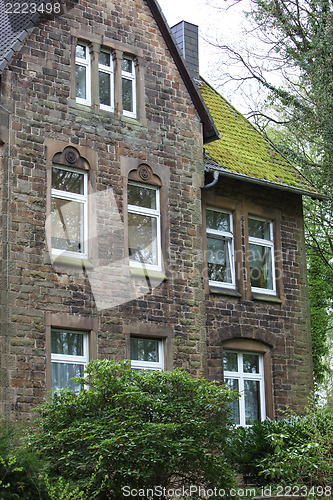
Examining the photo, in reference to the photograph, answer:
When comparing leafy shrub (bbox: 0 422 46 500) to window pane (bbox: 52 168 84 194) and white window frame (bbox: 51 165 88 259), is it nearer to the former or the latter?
white window frame (bbox: 51 165 88 259)

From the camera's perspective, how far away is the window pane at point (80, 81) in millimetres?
15234

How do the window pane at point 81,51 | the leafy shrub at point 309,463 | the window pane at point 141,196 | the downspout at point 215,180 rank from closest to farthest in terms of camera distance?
1. the leafy shrub at point 309,463
2. the window pane at point 81,51
3. the window pane at point 141,196
4. the downspout at point 215,180

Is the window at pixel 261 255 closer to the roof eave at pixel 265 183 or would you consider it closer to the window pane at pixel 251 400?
the roof eave at pixel 265 183

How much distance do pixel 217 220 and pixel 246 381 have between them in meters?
3.71

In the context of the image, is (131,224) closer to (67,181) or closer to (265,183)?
(67,181)

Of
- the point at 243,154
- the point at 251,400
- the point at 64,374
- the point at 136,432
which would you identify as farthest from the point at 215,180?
the point at 136,432

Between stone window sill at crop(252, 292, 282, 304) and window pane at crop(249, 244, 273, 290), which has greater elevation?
window pane at crop(249, 244, 273, 290)

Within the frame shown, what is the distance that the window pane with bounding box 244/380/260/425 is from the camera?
17.4 metres

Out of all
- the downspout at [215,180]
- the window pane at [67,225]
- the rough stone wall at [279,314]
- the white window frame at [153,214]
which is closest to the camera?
the window pane at [67,225]

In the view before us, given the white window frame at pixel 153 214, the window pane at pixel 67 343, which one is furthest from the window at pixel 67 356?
the white window frame at pixel 153 214

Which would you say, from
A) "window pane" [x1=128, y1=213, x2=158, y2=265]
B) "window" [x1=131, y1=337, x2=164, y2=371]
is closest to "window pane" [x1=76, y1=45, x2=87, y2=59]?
"window pane" [x1=128, y1=213, x2=158, y2=265]

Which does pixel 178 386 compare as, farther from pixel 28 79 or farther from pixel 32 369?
pixel 28 79

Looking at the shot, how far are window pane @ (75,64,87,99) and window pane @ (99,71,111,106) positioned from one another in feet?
1.29

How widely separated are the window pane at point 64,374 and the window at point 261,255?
5.69m
